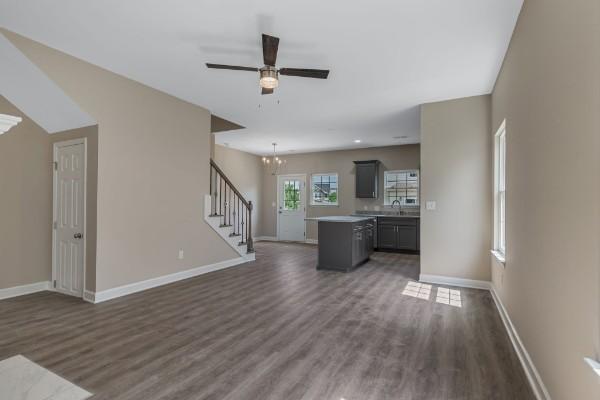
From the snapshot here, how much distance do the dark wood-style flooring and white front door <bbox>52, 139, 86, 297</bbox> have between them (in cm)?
26

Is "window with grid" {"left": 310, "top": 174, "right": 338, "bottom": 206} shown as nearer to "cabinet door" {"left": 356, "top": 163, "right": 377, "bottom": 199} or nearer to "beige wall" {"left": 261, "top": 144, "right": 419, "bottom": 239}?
"beige wall" {"left": 261, "top": 144, "right": 419, "bottom": 239}

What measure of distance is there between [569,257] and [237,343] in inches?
97.9

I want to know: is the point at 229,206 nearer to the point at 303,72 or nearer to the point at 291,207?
the point at 291,207

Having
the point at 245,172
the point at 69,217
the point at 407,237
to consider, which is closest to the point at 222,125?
the point at 245,172

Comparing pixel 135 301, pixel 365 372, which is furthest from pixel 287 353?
pixel 135 301

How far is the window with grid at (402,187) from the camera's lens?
828 centimetres

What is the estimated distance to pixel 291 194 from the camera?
10078 mm

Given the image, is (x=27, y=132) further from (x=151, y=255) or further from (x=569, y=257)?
(x=569, y=257)

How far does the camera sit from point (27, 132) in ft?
13.9

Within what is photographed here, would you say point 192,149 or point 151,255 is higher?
point 192,149

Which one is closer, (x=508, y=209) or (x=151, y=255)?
(x=508, y=209)

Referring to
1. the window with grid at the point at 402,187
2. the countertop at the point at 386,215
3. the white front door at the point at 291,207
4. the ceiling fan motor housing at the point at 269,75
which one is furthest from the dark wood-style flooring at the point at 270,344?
the white front door at the point at 291,207

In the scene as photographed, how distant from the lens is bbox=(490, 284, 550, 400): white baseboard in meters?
2.01

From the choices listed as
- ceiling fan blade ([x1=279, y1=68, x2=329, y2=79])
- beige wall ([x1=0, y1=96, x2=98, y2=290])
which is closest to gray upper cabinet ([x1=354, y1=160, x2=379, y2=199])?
ceiling fan blade ([x1=279, y1=68, x2=329, y2=79])
